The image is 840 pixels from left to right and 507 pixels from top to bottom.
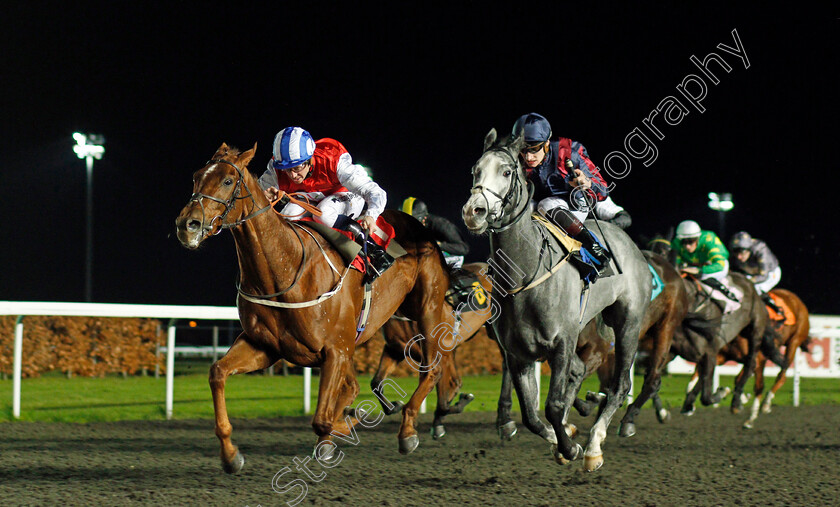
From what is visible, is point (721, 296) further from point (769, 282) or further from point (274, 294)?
point (274, 294)

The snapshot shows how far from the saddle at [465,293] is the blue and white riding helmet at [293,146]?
68.2 inches

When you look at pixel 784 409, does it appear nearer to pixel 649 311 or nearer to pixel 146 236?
pixel 649 311

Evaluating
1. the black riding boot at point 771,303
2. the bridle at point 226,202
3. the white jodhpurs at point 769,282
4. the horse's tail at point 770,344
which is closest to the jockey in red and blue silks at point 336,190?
the bridle at point 226,202

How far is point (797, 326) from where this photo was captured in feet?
34.0

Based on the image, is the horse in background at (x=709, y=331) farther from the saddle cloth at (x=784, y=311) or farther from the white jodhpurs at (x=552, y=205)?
the white jodhpurs at (x=552, y=205)

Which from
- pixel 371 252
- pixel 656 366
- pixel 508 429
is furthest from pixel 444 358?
pixel 656 366

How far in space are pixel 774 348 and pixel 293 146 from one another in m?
6.96

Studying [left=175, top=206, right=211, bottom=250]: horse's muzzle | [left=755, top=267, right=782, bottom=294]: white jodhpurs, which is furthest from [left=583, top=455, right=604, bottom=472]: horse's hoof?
[left=755, top=267, right=782, bottom=294]: white jodhpurs

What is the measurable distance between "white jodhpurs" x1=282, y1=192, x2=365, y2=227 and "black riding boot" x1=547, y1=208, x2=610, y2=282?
123 cm

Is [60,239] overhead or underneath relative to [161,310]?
overhead

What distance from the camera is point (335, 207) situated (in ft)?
16.8

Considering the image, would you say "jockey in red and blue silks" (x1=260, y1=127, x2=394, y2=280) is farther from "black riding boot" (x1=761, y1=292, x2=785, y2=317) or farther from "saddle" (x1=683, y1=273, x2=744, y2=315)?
"black riding boot" (x1=761, y1=292, x2=785, y2=317)

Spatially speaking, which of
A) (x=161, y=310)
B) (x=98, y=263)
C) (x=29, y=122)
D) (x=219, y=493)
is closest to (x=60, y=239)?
(x=98, y=263)

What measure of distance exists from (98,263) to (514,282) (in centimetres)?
2329
